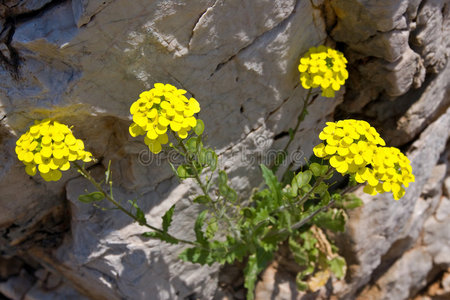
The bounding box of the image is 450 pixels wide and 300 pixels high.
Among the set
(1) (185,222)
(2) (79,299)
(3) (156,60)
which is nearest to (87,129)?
(3) (156,60)

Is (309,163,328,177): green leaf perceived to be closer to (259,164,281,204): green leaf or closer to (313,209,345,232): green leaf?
(259,164,281,204): green leaf

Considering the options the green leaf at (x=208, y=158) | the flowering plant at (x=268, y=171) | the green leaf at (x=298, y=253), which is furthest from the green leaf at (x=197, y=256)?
the green leaf at (x=208, y=158)

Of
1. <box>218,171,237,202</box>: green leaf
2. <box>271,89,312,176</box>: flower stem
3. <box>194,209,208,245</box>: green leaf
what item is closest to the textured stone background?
<box>271,89,312,176</box>: flower stem

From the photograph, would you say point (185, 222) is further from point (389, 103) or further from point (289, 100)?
point (389, 103)

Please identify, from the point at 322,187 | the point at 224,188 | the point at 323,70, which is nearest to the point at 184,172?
the point at 224,188

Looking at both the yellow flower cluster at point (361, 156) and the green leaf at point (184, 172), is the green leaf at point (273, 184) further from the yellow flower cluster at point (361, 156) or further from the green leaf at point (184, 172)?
the yellow flower cluster at point (361, 156)

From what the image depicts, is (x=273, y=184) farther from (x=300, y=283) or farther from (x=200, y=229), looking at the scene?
(x=300, y=283)
